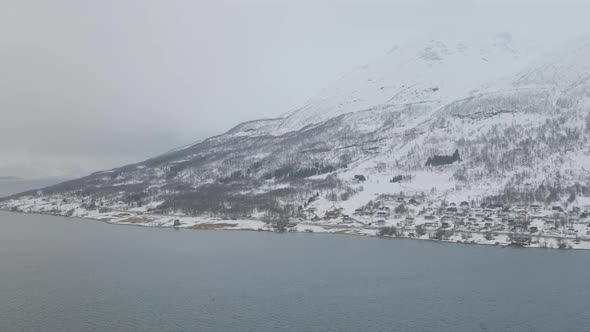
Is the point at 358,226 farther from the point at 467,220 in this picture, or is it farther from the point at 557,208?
the point at 557,208

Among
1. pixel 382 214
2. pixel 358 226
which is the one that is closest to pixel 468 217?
pixel 382 214

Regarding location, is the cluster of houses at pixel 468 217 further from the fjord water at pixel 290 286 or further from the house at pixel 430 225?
the fjord water at pixel 290 286

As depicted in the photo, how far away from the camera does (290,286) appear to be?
2625 inches

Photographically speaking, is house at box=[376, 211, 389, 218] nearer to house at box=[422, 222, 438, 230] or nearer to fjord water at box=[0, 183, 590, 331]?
house at box=[422, 222, 438, 230]

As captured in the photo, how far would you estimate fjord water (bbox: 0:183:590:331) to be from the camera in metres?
52.6

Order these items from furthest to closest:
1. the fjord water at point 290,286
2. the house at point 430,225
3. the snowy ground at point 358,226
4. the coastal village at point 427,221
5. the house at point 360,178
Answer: the house at point 360,178, the house at point 430,225, the coastal village at point 427,221, the snowy ground at point 358,226, the fjord water at point 290,286

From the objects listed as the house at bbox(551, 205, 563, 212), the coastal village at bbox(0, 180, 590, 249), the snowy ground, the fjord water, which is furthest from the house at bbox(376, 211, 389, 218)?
the house at bbox(551, 205, 563, 212)

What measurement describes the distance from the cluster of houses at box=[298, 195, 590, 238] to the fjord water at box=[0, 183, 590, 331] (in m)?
17.6

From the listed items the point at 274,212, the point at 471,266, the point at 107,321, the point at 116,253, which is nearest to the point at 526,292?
the point at 471,266

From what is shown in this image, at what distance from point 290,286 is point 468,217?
70062 millimetres

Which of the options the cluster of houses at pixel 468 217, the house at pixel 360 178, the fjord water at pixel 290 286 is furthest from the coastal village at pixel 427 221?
the house at pixel 360 178

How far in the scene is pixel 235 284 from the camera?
68.2 meters

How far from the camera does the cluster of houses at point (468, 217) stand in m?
109

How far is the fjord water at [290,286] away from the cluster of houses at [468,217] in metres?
17.6
